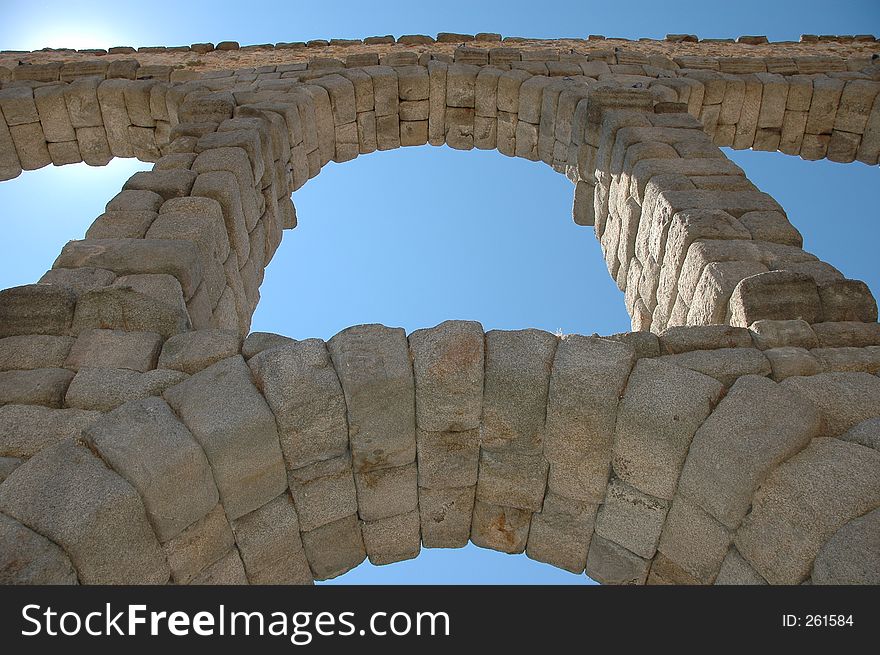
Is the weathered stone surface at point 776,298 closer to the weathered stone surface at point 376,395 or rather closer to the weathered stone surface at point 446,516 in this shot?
the weathered stone surface at point 446,516

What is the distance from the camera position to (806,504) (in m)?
3.00

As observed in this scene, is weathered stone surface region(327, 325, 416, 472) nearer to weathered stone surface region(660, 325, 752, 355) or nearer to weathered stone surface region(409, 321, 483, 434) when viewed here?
weathered stone surface region(409, 321, 483, 434)

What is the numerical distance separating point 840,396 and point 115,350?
11.3 ft

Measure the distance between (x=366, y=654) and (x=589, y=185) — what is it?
5.24 m

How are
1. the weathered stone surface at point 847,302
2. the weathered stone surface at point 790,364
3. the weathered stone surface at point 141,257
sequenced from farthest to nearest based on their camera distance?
the weathered stone surface at point 141,257 → the weathered stone surface at point 847,302 → the weathered stone surface at point 790,364

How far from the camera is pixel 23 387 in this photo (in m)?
3.59

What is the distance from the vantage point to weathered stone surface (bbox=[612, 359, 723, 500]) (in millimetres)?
3312

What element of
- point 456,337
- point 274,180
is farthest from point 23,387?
point 274,180

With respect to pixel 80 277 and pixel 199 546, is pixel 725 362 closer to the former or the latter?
pixel 199 546

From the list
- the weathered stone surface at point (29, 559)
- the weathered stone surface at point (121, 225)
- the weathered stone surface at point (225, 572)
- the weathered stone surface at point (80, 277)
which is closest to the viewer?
the weathered stone surface at point (29, 559)

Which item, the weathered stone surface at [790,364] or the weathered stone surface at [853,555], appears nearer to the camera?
the weathered stone surface at [853,555]

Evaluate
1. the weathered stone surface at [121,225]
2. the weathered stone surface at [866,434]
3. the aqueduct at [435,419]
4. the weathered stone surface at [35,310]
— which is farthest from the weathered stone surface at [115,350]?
the weathered stone surface at [866,434]

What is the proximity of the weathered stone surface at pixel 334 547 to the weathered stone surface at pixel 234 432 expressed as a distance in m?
0.36

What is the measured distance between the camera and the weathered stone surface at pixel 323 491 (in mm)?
3584
